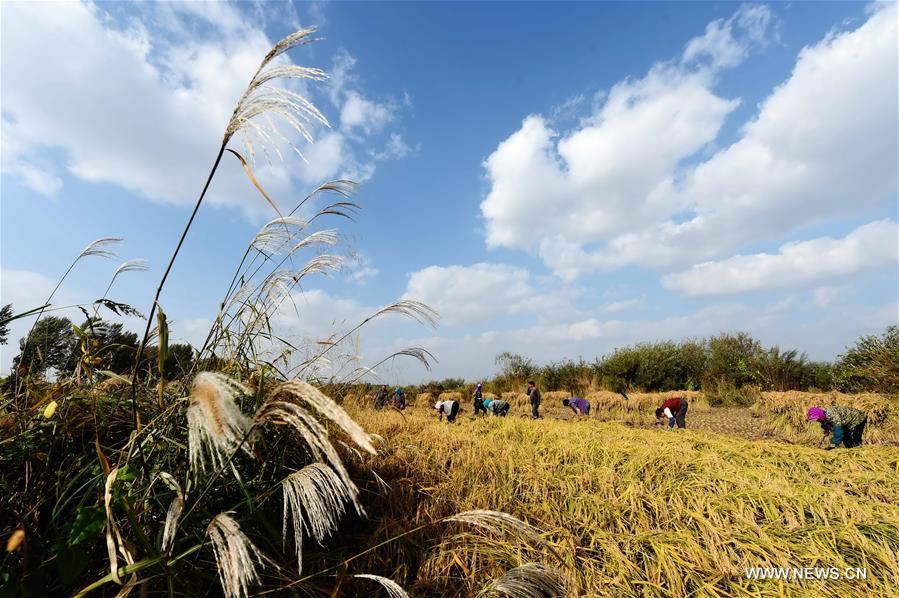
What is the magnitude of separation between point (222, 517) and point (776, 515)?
328cm

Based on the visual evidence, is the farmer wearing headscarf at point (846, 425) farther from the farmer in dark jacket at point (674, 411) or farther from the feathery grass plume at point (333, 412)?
the feathery grass plume at point (333, 412)

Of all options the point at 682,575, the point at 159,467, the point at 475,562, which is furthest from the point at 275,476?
the point at 682,575

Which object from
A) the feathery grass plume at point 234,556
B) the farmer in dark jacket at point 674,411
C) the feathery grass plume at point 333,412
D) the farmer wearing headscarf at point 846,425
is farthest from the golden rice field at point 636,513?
the farmer in dark jacket at point 674,411

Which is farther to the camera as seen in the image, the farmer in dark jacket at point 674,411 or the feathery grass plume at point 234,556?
the farmer in dark jacket at point 674,411

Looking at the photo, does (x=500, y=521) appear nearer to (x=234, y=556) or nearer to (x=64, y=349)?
(x=234, y=556)

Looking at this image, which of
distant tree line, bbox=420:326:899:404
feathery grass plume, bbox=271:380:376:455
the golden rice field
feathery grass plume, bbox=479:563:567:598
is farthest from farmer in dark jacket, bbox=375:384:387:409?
distant tree line, bbox=420:326:899:404

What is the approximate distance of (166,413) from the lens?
1500 mm

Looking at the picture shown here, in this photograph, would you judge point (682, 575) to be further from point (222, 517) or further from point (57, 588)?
point (57, 588)

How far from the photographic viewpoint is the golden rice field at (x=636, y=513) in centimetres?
206

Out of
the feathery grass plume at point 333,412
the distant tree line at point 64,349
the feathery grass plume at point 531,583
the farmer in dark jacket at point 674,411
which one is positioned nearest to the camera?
the feathery grass plume at point 333,412
